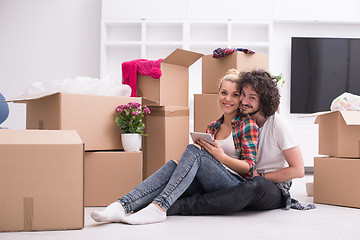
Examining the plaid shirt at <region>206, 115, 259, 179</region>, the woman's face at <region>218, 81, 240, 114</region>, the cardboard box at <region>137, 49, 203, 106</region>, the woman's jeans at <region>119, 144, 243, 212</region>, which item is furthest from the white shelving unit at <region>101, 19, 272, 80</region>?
the woman's jeans at <region>119, 144, 243, 212</region>

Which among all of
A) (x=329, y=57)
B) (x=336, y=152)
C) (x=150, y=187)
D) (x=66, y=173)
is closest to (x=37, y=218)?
(x=66, y=173)

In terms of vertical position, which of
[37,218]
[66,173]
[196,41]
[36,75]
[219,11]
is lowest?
[37,218]

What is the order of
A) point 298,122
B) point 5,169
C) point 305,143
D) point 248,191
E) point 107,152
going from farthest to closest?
point 298,122 < point 305,143 < point 107,152 < point 248,191 < point 5,169

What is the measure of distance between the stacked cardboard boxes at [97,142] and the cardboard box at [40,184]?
483mm

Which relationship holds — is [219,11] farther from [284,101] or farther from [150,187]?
[150,187]

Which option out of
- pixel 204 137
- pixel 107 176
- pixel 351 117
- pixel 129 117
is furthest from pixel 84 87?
pixel 351 117

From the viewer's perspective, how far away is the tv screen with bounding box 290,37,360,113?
408 centimetres

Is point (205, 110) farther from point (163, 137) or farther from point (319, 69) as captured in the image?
point (319, 69)

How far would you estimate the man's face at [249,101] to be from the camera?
1897 millimetres

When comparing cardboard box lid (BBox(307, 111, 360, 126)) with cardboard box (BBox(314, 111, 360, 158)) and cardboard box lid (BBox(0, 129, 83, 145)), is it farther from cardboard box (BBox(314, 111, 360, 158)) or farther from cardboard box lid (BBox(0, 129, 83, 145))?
cardboard box lid (BBox(0, 129, 83, 145))

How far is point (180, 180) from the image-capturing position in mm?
1710

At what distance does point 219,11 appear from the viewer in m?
3.91

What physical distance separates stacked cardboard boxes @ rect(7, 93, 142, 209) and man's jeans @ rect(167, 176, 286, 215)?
379mm

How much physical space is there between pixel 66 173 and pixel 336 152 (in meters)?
1.40
